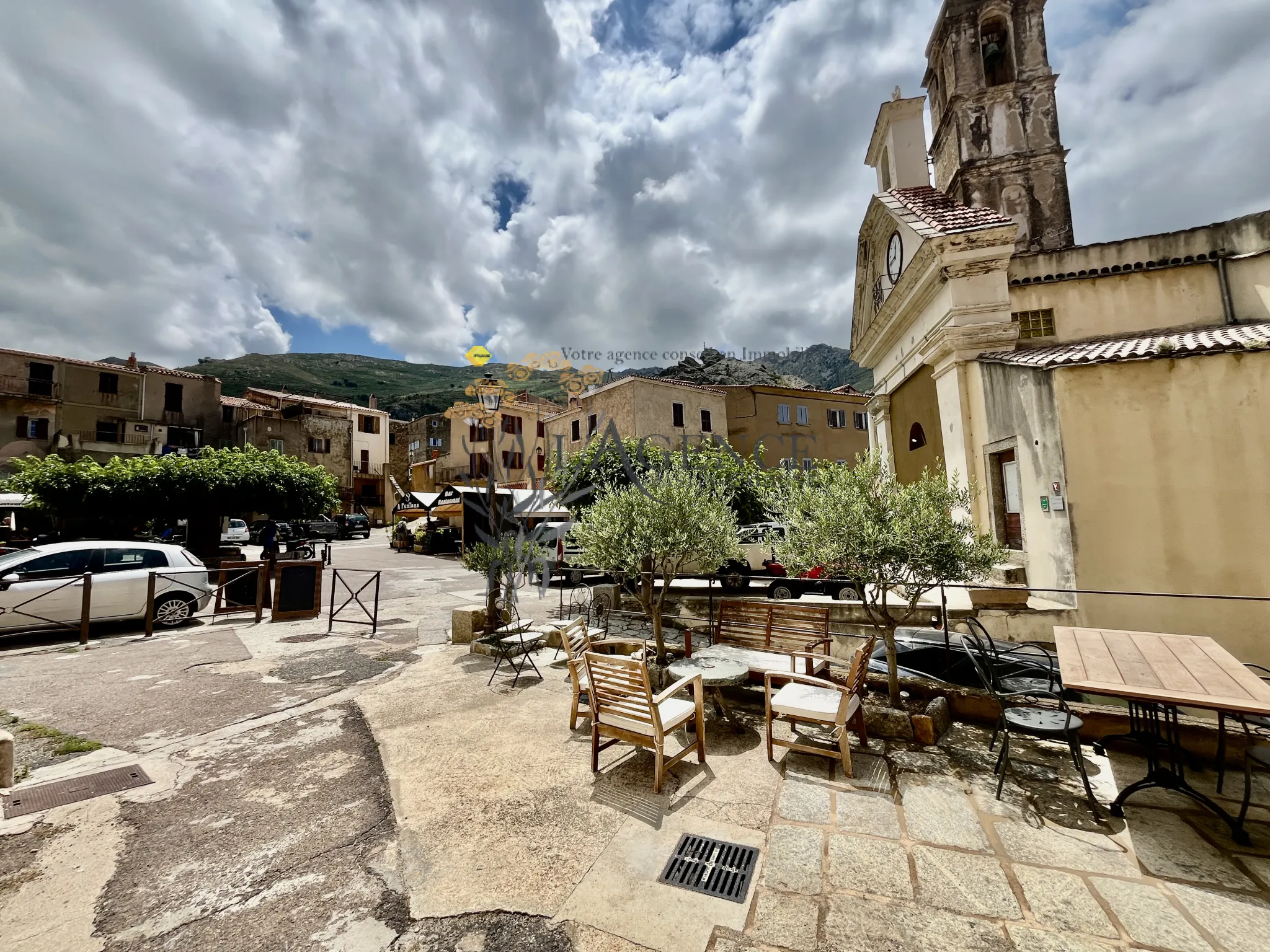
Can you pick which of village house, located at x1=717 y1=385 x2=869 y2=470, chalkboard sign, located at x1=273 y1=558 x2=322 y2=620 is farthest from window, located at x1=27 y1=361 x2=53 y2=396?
village house, located at x1=717 y1=385 x2=869 y2=470

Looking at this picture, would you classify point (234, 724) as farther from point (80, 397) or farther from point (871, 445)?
point (80, 397)

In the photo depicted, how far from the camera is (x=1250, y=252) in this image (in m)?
11.3

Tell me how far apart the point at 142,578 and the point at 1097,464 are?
1533cm

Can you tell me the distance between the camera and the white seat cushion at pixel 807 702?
12.4 ft

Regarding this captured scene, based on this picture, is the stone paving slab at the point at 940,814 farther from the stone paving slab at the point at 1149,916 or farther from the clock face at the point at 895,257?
the clock face at the point at 895,257

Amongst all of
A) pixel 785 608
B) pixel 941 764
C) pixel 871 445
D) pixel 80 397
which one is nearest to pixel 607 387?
pixel 871 445

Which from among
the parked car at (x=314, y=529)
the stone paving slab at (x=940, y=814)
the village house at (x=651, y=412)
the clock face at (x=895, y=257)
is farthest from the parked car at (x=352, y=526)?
the stone paving slab at (x=940, y=814)

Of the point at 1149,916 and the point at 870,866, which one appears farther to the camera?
the point at 870,866

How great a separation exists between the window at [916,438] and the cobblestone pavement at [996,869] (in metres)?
9.34

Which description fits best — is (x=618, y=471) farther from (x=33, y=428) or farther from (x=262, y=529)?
(x=33, y=428)

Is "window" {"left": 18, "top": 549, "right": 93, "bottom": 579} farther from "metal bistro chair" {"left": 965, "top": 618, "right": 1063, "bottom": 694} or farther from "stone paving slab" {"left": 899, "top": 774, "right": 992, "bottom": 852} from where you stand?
"metal bistro chair" {"left": 965, "top": 618, "right": 1063, "bottom": 694}

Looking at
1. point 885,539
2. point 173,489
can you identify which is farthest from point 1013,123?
point 173,489

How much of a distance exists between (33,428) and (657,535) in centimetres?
4295

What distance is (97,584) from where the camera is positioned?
8305 millimetres
